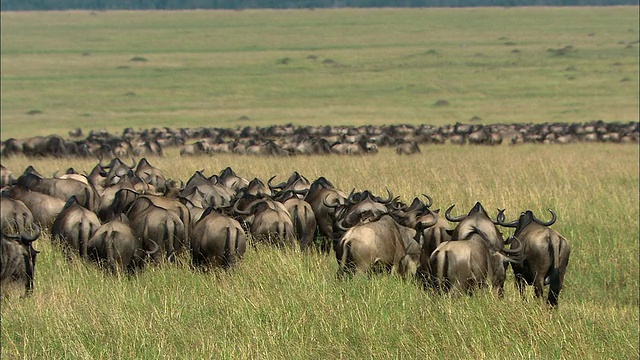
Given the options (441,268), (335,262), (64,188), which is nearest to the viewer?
(441,268)

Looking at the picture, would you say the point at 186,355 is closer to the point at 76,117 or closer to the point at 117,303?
the point at 117,303

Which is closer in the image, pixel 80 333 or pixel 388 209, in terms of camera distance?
pixel 80 333

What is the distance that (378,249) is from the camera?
9.48 meters

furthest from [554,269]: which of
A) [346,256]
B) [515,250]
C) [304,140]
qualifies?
[304,140]

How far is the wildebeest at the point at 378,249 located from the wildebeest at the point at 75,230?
3072mm

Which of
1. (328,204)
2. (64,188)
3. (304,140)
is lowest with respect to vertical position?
(304,140)

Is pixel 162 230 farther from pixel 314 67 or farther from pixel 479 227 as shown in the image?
pixel 314 67

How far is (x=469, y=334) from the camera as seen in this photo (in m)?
7.61

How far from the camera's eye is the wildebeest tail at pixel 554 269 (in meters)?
9.40

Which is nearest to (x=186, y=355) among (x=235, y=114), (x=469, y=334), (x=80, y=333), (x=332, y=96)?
(x=80, y=333)

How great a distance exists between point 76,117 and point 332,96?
886 inches

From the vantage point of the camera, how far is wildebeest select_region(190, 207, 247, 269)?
32.9 feet

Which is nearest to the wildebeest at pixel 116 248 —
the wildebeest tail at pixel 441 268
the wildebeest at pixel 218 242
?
the wildebeest at pixel 218 242

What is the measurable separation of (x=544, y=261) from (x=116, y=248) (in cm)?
462
